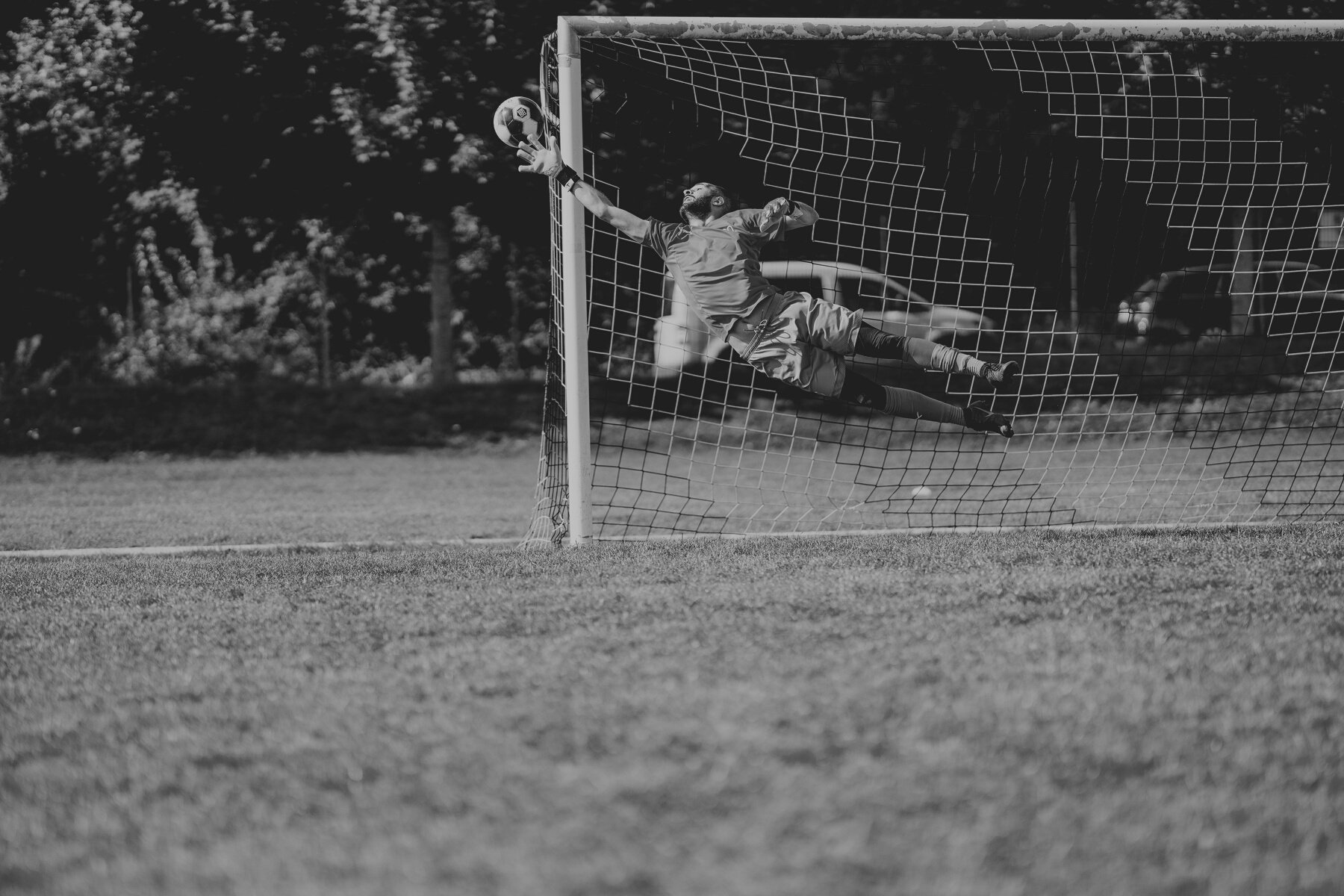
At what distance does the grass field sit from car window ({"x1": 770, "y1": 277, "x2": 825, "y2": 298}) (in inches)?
466

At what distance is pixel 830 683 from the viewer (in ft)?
12.4

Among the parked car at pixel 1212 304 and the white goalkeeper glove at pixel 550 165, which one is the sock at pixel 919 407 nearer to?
the white goalkeeper glove at pixel 550 165

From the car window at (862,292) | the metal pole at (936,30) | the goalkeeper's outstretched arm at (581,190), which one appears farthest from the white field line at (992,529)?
the car window at (862,292)

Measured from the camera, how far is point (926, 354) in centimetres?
684

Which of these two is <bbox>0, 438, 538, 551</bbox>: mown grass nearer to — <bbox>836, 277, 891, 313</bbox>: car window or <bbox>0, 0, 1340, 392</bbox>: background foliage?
<bbox>0, 0, 1340, 392</bbox>: background foliage

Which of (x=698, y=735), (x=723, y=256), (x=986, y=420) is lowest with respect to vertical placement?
(x=698, y=735)

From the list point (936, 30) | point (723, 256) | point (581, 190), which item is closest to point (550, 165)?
point (581, 190)

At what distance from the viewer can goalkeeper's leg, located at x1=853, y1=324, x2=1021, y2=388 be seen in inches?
261

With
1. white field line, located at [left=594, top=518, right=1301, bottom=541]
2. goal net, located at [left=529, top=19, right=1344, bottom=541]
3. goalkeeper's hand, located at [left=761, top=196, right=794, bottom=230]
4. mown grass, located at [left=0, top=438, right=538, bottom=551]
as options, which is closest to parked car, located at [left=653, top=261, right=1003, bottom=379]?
goal net, located at [left=529, top=19, right=1344, bottom=541]

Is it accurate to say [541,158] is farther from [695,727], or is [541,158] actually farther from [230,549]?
[695,727]

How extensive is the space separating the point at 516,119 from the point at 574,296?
1074mm

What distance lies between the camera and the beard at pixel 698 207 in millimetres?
6930

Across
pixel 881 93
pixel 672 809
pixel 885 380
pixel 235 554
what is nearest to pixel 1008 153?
pixel 881 93

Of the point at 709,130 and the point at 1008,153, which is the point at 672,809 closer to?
the point at 709,130
